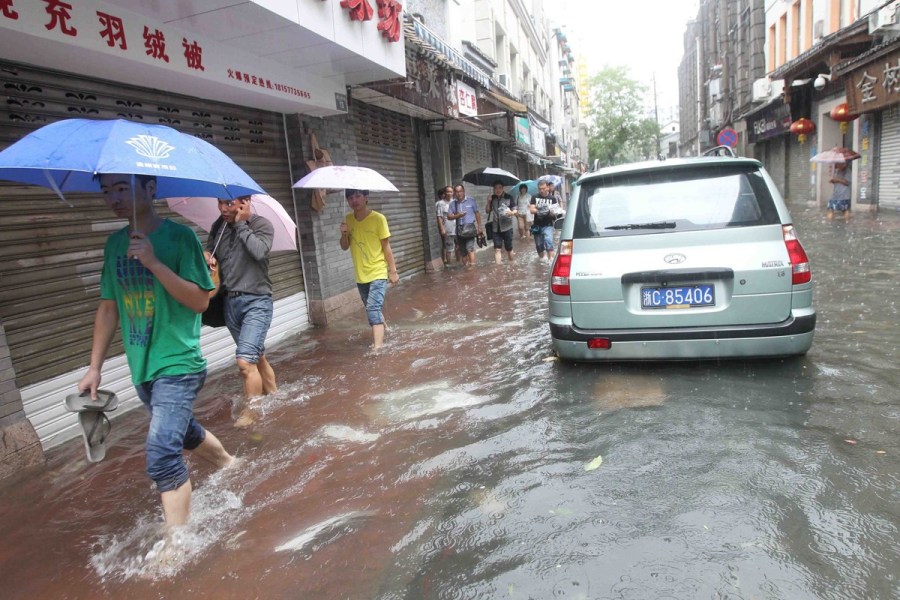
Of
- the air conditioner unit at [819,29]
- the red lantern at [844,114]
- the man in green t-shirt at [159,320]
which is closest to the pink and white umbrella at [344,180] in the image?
the man in green t-shirt at [159,320]

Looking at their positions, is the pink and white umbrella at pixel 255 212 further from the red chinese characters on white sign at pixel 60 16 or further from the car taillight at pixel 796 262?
the car taillight at pixel 796 262

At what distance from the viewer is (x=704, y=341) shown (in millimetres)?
4152

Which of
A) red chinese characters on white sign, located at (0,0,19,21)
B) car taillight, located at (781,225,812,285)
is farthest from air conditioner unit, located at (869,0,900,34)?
red chinese characters on white sign, located at (0,0,19,21)

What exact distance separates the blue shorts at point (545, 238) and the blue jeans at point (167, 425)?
975 cm

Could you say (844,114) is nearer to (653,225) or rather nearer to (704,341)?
(653,225)

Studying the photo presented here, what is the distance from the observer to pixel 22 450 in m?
3.83

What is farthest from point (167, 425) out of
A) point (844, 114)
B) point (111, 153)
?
point (844, 114)

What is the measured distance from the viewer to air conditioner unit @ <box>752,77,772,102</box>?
82.0 feet

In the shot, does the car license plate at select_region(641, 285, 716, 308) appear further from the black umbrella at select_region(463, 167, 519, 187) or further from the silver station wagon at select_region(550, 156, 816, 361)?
the black umbrella at select_region(463, 167, 519, 187)

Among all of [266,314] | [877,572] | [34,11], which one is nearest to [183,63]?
[34,11]

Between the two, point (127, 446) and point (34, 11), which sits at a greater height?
point (34, 11)

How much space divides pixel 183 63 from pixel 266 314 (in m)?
2.52

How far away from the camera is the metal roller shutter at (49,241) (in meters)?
4.17

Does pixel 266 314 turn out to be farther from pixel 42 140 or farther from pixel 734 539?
pixel 734 539
